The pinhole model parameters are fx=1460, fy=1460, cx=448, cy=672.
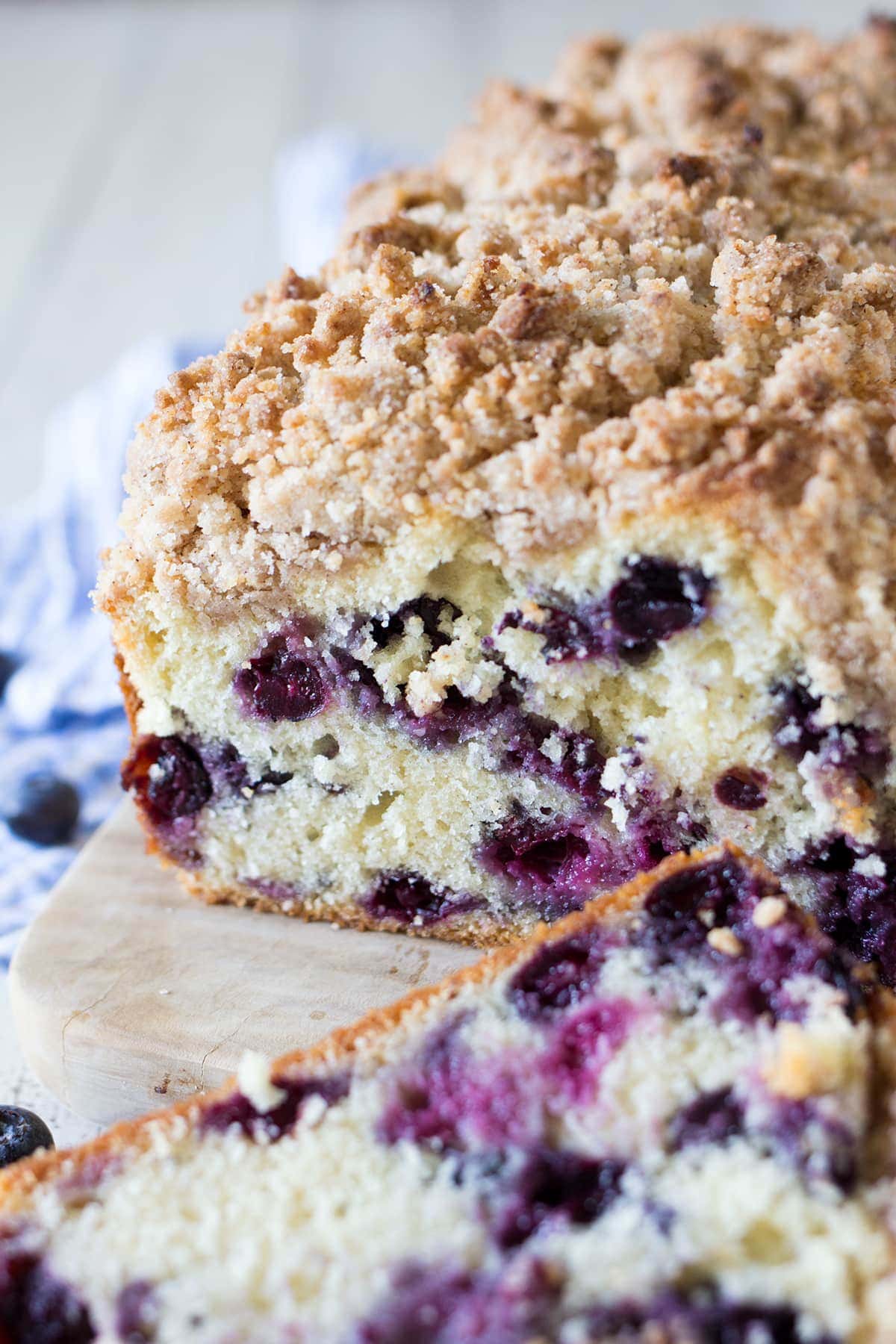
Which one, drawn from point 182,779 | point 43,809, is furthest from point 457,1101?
point 43,809

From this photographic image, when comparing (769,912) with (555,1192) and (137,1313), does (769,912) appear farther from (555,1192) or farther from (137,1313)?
(137,1313)

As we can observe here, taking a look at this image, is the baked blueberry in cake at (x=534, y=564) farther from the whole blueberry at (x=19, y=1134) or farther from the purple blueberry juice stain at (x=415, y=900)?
the whole blueberry at (x=19, y=1134)

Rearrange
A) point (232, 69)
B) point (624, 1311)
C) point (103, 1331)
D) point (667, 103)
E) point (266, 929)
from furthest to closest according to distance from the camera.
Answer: point (232, 69)
point (667, 103)
point (266, 929)
point (103, 1331)
point (624, 1311)

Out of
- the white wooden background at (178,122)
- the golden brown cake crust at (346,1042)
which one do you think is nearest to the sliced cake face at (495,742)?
the golden brown cake crust at (346,1042)

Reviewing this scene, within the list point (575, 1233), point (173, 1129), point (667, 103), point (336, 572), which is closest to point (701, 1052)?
point (575, 1233)

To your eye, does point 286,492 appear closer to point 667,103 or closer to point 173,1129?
point 173,1129

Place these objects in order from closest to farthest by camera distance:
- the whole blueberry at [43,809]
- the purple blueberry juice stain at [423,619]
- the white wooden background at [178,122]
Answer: the purple blueberry juice stain at [423,619] → the whole blueberry at [43,809] → the white wooden background at [178,122]
